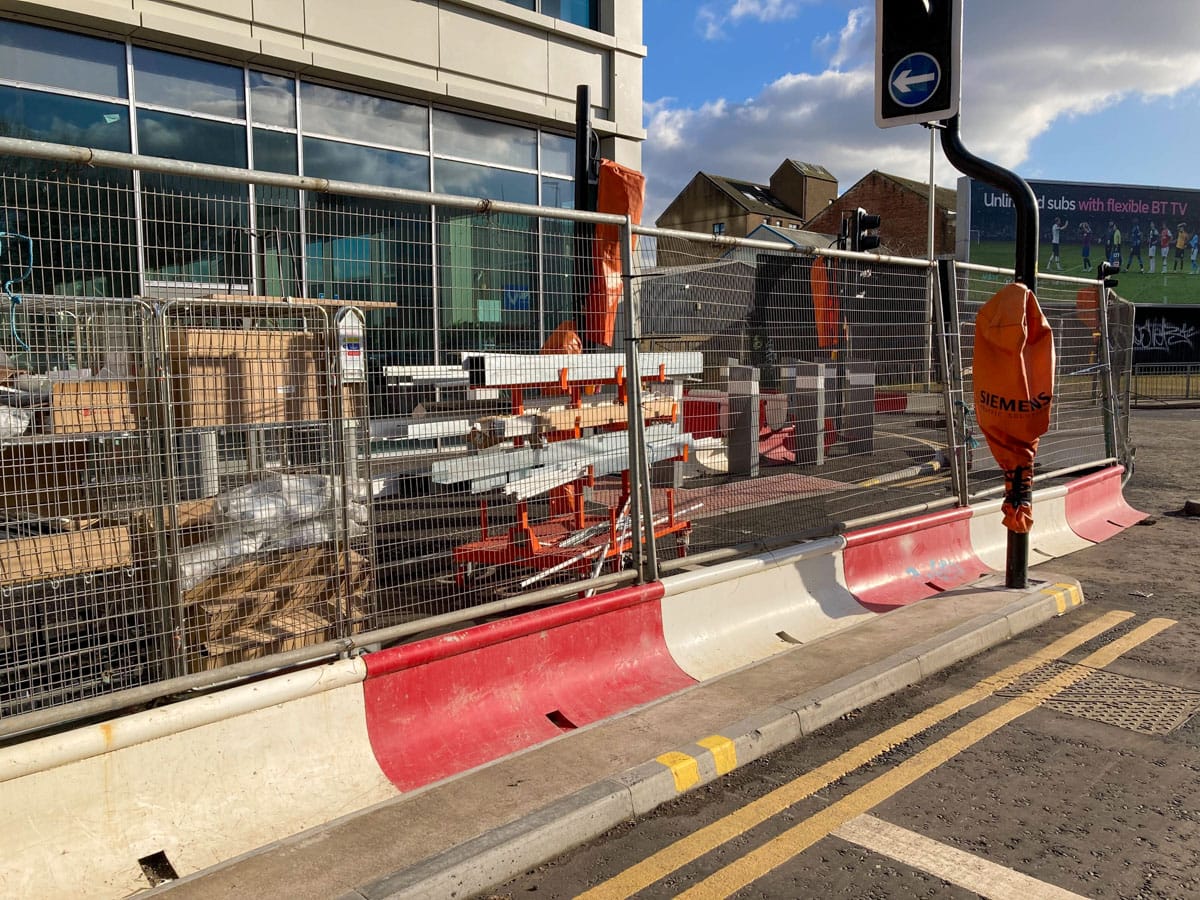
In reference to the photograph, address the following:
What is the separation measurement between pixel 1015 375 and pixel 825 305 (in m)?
1.33

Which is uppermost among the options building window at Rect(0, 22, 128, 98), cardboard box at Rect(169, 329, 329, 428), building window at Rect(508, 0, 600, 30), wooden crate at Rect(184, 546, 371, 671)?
building window at Rect(508, 0, 600, 30)

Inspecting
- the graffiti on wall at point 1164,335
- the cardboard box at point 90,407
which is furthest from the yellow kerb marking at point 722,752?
the graffiti on wall at point 1164,335

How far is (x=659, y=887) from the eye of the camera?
315cm

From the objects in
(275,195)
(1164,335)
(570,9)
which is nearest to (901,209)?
(1164,335)

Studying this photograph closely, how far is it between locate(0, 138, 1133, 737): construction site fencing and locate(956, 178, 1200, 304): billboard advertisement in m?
42.7

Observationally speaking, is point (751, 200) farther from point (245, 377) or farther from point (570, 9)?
point (245, 377)

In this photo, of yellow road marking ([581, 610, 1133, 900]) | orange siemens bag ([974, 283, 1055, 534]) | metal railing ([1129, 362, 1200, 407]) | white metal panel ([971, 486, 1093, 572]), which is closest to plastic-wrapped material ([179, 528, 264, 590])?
yellow road marking ([581, 610, 1133, 900])

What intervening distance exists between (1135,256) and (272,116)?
47.0m

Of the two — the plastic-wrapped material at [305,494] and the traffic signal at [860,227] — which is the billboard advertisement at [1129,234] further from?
the plastic-wrapped material at [305,494]

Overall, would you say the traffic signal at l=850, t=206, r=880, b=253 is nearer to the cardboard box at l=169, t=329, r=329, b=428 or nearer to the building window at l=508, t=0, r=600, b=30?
the building window at l=508, t=0, r=600, b=30

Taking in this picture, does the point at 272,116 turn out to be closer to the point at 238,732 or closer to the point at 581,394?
the point at 581,394

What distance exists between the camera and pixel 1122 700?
4777 mm

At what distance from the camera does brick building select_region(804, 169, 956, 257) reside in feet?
174

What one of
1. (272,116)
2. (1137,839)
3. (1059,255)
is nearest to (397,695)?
(1137,839)
